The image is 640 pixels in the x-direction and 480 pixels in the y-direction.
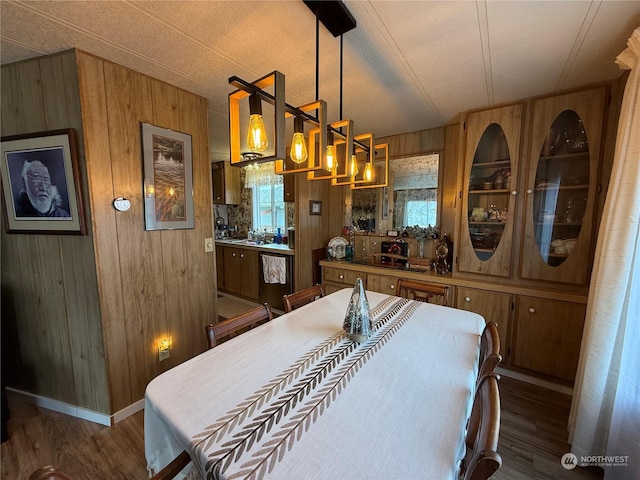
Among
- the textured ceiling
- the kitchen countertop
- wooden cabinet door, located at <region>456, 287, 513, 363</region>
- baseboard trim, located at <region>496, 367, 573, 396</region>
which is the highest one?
the textured ceiling

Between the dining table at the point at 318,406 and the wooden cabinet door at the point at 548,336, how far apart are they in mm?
1086

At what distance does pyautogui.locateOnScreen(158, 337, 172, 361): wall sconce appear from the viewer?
2041mm

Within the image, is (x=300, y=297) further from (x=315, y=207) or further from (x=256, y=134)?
(x=315, y=207)

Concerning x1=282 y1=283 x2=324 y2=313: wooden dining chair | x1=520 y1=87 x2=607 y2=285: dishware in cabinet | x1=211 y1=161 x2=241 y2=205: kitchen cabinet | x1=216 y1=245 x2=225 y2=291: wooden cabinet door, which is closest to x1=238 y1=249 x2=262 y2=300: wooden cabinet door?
x1=216 y1=245 x2=225 y2=291: wooden cabinet door

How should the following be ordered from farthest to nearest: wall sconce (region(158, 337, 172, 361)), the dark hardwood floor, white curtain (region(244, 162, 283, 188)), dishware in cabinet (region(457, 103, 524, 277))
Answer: white curtain (region(244, 162, 283, 188))
dishware in cabinet (region(457, 103, 524, 277))
wall sconce (region(158, 337, 172, 361))
the dark hardwood floor

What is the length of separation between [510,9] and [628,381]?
1.90 m

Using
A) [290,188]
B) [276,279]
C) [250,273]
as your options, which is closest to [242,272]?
[250,273]

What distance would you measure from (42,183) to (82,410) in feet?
5.22

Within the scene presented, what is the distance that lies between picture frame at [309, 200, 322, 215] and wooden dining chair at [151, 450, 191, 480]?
2.81 m

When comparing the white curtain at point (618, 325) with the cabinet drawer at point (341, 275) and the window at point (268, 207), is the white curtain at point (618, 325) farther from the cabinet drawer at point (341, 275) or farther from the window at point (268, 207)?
the window at point (268, 207)

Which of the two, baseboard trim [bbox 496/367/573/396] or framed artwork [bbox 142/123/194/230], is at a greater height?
framed artwork [bbox 142/123/194/230]

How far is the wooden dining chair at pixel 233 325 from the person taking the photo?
1279mm

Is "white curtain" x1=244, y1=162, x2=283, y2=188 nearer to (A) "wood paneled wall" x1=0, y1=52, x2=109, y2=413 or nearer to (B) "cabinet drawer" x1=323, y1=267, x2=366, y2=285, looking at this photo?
(B) "cabinet drawer" x1=323, y1=267, x2=366, y2=285

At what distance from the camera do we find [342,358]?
3.82ft
